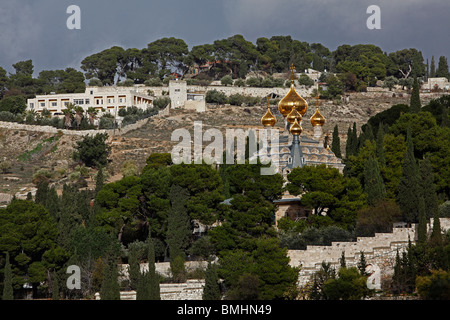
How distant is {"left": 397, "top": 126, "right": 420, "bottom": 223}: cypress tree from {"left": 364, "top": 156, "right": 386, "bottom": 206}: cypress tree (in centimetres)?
154

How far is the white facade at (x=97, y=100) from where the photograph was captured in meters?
110

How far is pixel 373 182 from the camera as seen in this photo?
170ft

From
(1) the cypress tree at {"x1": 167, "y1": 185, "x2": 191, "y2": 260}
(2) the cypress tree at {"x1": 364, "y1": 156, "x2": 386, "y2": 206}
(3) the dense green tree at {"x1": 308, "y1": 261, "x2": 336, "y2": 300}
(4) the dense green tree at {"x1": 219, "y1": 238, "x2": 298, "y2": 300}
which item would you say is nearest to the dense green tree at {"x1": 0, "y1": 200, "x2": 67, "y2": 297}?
(1) the cypress tree at {"x1": 167, "y1": 185, "x2": 191, "y2": 260}

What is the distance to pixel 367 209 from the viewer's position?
49.4 m

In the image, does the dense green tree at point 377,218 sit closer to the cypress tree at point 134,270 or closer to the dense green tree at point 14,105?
the cypress tree at point 134,270

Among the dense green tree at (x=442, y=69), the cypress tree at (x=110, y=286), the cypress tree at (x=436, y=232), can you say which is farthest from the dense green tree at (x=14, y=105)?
the cypress tree at (x=436, y=232)

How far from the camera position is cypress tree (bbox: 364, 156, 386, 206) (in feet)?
168

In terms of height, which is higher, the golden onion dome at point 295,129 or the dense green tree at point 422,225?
the golden onion dome at point 295,129

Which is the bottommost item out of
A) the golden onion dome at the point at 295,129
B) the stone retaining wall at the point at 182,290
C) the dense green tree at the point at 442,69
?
the stone retaining wall at the point at 182,290

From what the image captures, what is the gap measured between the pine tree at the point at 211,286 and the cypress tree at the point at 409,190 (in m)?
11.4

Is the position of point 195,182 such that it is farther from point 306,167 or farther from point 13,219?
point 13,219
